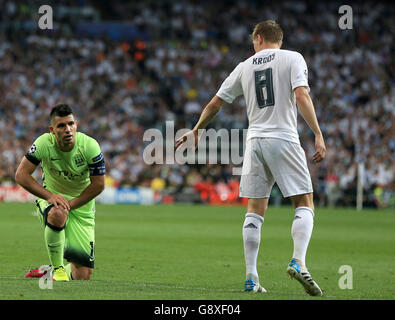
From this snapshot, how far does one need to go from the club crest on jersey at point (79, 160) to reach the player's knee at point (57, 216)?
25.7 inches

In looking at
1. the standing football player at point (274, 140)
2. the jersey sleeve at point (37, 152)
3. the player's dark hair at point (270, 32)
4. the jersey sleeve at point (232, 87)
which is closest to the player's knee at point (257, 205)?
the standing football player at point (274, 140)

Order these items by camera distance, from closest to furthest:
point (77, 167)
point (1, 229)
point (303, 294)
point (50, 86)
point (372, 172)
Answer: point (303, 294) → point (77, 167) → point (1, 229) → point (372, 172) → point (50, 86)

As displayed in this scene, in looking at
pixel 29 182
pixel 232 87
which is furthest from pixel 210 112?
pixel 29 182

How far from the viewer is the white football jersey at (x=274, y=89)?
24.7 feet

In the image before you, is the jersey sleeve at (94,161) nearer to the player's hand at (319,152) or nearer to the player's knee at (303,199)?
the player's knee at (303,199)

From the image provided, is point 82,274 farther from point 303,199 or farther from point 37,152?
point 303,199

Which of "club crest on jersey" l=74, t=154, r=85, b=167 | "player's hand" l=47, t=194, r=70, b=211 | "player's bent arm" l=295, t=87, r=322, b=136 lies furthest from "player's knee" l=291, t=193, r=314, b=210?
"club crest on jersey" l=74, t=154, r=85, b=167

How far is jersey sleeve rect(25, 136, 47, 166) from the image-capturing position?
8.41 metres

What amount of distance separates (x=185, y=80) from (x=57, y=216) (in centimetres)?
2805

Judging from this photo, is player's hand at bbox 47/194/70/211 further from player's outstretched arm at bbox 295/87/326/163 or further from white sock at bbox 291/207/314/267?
player's outstretched arm at bbox 295/87/326/163
